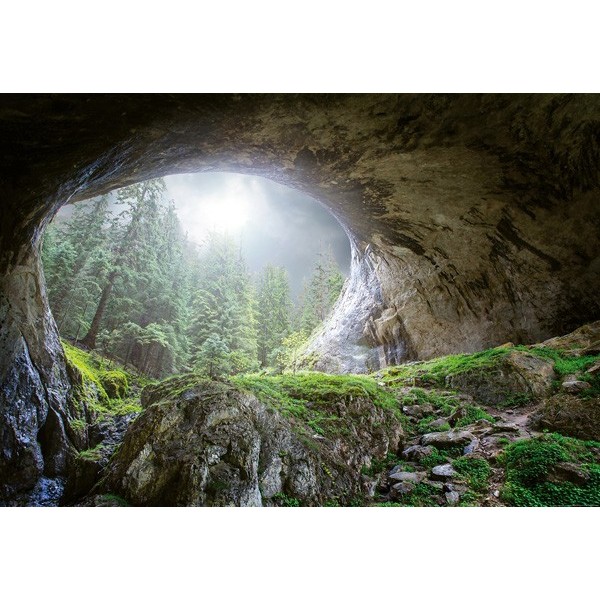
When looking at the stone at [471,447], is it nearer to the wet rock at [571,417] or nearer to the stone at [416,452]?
the stone at [416,452]

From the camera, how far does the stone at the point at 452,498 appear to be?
4367 millimetres

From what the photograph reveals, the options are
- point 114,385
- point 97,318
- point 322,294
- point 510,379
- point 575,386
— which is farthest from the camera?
point 322,294

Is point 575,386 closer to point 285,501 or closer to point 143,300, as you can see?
point 285,501

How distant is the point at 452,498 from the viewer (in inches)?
173

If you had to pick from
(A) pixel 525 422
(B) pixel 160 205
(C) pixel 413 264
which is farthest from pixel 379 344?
(B) pixel 160 205

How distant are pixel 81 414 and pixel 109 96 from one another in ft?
21.4

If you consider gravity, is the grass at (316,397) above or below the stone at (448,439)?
above

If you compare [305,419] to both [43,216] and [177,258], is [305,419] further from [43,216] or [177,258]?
[177,258]

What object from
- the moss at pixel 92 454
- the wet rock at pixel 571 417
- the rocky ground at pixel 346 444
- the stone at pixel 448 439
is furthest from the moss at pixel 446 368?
the moss at pixel 92 454

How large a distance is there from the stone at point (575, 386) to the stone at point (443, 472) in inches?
129

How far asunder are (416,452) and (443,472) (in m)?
0.83

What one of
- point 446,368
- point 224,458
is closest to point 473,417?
point 446,368

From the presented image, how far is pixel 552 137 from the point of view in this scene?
808 centimetres

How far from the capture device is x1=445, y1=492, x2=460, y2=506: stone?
4367 millimetres
